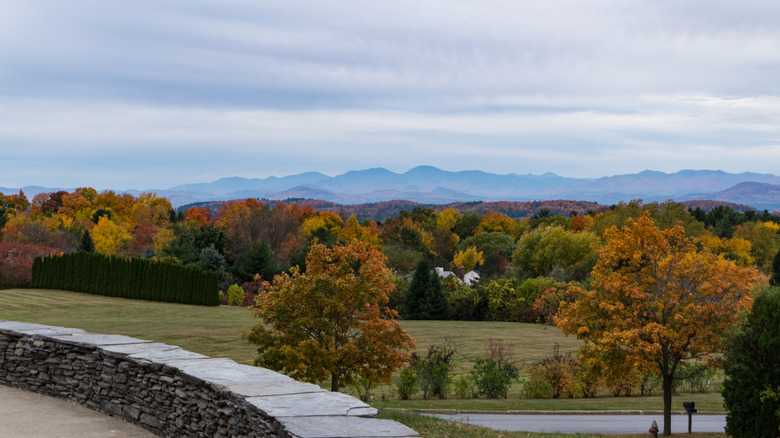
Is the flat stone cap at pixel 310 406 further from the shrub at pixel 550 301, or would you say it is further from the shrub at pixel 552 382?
the shrub at pixel 550 301

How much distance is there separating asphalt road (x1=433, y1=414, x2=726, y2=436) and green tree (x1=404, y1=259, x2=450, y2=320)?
32.5m

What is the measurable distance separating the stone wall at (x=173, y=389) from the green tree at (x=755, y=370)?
11646 mm

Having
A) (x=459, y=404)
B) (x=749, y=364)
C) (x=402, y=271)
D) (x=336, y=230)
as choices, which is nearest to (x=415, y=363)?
(x=459, y=404)

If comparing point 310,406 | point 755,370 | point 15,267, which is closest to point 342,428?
point 310,406

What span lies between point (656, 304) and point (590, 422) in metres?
3.81

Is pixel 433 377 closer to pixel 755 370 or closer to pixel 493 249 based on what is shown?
pixel 755 370

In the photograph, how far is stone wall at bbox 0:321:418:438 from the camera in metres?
5.64

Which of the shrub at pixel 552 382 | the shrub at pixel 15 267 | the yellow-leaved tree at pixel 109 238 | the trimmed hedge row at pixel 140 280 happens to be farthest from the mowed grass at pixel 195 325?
the yellow-leaved tree at pixel 109 238

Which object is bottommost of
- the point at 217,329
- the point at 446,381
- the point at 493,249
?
the point at 217,329

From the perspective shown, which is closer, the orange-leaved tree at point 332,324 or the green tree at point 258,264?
the orange-leaved tree at point 332,324

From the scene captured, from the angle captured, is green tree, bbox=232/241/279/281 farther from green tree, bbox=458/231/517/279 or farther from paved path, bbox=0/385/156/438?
paved path, bbox=0/385/156/438

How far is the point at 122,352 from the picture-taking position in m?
7.89

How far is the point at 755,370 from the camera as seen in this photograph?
14.4 m

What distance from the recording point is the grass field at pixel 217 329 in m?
22.3
